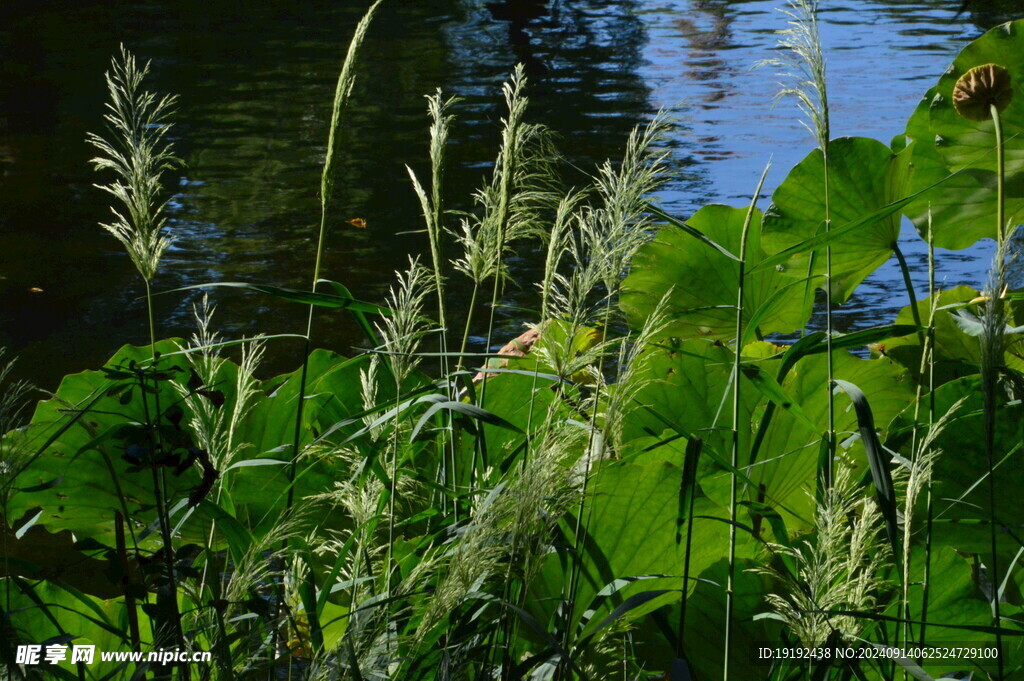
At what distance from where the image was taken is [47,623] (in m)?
1.25

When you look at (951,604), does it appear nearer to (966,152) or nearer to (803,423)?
(803,423)

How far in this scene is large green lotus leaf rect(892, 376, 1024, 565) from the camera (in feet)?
4.58

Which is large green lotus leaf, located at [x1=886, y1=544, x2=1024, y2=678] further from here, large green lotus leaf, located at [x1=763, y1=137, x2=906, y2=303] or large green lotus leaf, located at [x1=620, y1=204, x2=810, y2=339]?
large green lotus leaf, located at [x1=620, y1=204, x2=810, y2=339]

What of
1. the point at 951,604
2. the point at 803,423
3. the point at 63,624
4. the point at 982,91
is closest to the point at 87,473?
the point at 63,624

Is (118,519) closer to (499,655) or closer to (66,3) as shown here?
(499,655)

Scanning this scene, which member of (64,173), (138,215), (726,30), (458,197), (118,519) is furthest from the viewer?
(726,30)

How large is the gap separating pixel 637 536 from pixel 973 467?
0.48 m

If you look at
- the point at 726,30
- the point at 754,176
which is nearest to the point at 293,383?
the point at 754,176

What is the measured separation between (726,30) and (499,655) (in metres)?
8.35

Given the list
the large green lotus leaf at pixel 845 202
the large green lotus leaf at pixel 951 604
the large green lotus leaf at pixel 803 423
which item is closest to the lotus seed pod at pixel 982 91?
the large green lotus leaf at pixel 845 202

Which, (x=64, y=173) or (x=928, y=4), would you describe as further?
(x=928, y=4)

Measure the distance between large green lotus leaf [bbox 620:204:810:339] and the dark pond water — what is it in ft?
1.28

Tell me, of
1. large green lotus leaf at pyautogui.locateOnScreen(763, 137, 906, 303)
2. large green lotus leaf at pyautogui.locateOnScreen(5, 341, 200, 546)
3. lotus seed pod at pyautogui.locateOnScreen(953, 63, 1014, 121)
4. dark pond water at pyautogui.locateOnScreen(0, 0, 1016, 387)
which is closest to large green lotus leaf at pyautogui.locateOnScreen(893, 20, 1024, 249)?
large green lotus leaf at pyautogui.locateOnScreen(763, 137, 906, 303)

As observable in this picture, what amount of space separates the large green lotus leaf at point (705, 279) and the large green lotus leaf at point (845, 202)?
74 mm
